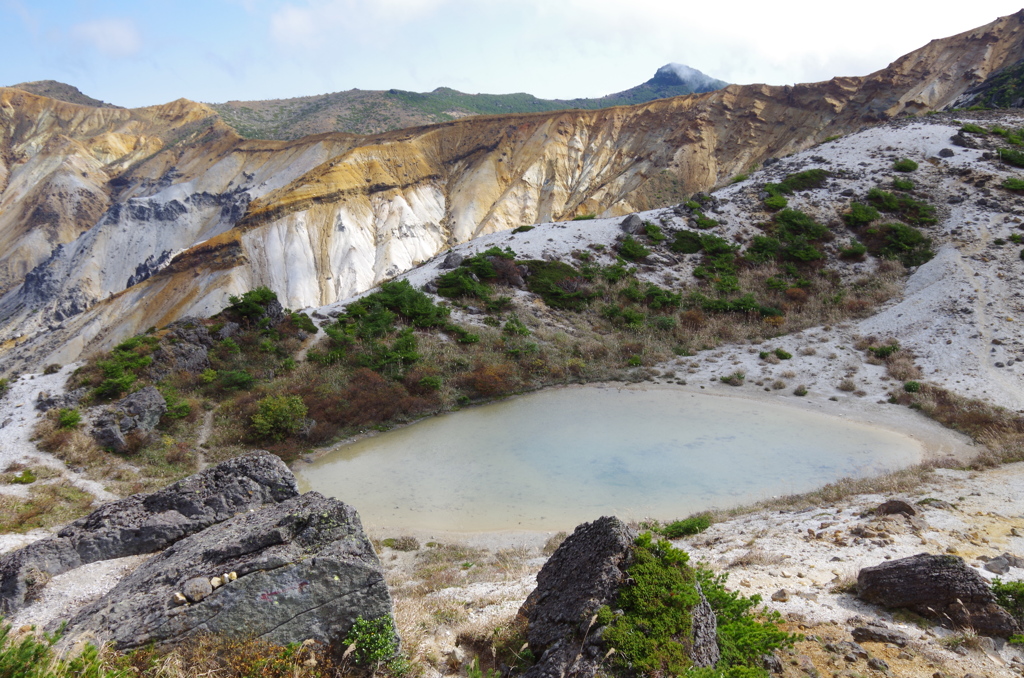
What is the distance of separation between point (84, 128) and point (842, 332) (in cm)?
14173

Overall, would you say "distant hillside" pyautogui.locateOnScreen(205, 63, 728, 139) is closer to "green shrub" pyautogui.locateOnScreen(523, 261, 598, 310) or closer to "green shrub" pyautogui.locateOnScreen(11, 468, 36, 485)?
"green shrub" pyautogui.locateOnScreen(523, 261, 598, 310)

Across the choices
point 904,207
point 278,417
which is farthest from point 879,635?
point 904,207

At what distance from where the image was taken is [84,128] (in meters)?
109

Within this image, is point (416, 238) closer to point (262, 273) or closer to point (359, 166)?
point (359, 166)

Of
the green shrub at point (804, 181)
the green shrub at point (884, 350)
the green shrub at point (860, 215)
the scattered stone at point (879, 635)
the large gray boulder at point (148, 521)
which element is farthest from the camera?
the green shrub at point (804, 181)

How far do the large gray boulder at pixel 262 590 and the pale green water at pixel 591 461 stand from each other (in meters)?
6.51

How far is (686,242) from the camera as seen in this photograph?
30594 mm

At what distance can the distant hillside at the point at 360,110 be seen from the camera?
4380 inches

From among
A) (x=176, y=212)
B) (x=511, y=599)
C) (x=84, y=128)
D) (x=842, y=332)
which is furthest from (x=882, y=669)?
(x=84, y=128)

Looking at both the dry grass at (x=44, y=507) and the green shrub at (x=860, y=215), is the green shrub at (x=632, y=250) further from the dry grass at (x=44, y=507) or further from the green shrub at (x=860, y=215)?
the dry grass at (x=44, y=507)

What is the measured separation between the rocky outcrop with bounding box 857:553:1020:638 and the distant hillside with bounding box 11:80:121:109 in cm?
17081

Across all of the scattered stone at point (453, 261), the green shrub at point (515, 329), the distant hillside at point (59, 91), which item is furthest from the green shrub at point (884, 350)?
the distant hillside at point (59, 91)

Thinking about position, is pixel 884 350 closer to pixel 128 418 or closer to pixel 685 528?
pixel 685 528

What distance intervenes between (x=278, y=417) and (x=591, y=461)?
9948 millimetres
